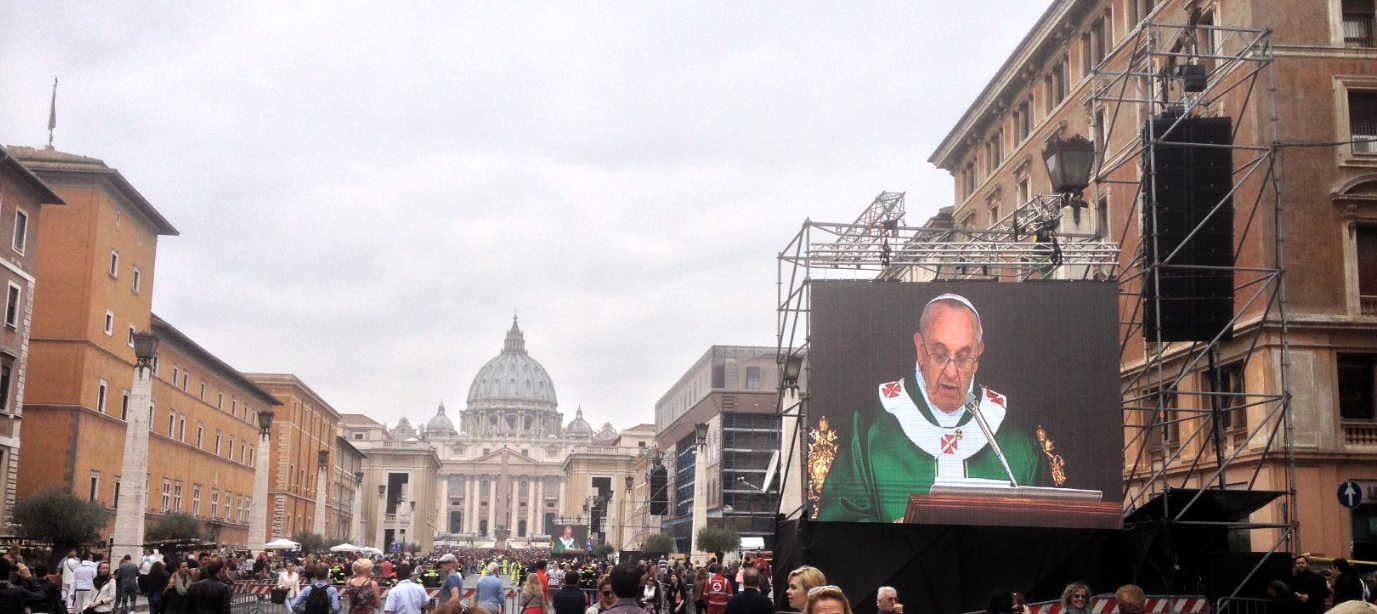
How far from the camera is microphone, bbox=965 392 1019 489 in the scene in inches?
866

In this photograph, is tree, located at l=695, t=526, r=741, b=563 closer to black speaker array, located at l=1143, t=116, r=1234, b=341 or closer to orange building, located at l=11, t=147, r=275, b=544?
orange building, located at l=11, t=147, r=275, b=544

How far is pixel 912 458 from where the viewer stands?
2220 cm

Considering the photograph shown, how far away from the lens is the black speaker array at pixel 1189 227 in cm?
2147

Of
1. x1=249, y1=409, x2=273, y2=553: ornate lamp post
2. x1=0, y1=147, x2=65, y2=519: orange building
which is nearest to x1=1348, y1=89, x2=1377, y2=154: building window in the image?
x1=249, y1=409, x2=273, y2=553: ornate lamp post

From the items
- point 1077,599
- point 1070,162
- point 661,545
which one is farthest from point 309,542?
point 1077,599

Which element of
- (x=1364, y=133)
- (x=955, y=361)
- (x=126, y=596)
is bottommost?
(x=126, y=596)

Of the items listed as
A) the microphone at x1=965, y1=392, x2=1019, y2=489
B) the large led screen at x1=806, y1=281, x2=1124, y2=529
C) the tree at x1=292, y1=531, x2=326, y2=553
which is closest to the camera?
the large led screen at x1=806, y1=281, x2=1124, y2=529

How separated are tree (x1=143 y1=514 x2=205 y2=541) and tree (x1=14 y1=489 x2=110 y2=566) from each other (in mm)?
9605

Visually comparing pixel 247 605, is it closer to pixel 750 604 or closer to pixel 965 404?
pixel 965 404

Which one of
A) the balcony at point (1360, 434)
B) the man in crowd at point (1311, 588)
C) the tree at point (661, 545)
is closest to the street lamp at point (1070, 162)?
the man in crowd at point (1311, 588)

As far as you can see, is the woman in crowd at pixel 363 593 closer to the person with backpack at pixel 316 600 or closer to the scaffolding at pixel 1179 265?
the person with backpack at pixel 316 600

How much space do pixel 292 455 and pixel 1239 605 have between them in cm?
7588

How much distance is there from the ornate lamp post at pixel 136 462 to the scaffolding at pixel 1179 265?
54.7ft

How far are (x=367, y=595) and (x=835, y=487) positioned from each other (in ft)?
32.6
